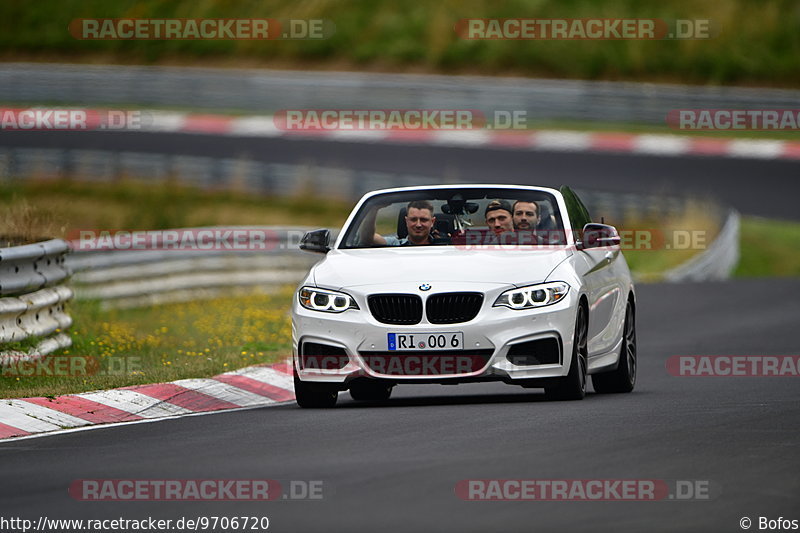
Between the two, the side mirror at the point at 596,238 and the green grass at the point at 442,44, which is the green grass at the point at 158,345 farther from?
the green grass at the point at 442,44

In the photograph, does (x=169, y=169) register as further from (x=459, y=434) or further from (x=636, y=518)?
(x=636, y=518)

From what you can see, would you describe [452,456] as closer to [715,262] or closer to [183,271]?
[183,271]

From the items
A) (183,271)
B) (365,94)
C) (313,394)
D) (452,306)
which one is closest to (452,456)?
(452,306)

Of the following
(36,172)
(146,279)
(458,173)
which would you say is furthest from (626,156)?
(146,279)

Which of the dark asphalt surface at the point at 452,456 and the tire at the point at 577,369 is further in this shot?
the tire at the point at 577,369

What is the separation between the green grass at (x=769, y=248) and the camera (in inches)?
1089

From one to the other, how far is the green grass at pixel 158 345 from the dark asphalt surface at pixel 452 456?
5.28 feet

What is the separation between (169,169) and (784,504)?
83.6 ft

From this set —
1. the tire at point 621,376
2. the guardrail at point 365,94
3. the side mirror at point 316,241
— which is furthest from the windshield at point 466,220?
the guardrail at point 365,94

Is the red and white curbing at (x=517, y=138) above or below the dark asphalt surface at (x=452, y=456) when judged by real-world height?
above

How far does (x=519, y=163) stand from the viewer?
36.0 m

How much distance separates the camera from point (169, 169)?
3219 centimetres

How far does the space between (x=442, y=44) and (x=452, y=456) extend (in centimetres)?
3921

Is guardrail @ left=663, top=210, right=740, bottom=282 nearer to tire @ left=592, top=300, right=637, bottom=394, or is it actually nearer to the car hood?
tire @ left=592, top=300, right=637, bottom=394
